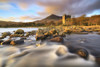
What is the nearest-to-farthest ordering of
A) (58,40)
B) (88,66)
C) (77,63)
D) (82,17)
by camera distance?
(88,66)
(77,63)
(58,40)
(82,17)

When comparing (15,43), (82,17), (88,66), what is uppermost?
(82,17)

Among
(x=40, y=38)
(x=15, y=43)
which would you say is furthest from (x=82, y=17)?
(x=15, y=43)

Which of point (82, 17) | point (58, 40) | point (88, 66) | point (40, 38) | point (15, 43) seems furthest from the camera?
point (82, 17)

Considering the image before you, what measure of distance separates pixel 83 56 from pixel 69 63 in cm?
94

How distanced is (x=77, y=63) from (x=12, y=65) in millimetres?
2854

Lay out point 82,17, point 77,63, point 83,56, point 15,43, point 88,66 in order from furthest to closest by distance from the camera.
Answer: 1. point 82,17
2. point 15,43
3. point 83,56
4. point 77,63
5. point 88,66

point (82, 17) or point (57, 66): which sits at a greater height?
point (82, 17)

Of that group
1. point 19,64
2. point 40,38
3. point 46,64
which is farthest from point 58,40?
point 19,64

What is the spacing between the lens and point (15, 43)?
555 cm

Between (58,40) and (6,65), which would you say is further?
(58,40)

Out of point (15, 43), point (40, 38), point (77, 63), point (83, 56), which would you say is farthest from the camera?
point (40, 38)

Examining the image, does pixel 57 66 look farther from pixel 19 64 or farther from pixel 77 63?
pixel 19 64

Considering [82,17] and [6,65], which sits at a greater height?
[82,17]

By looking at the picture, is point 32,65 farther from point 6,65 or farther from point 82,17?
point 82,17
